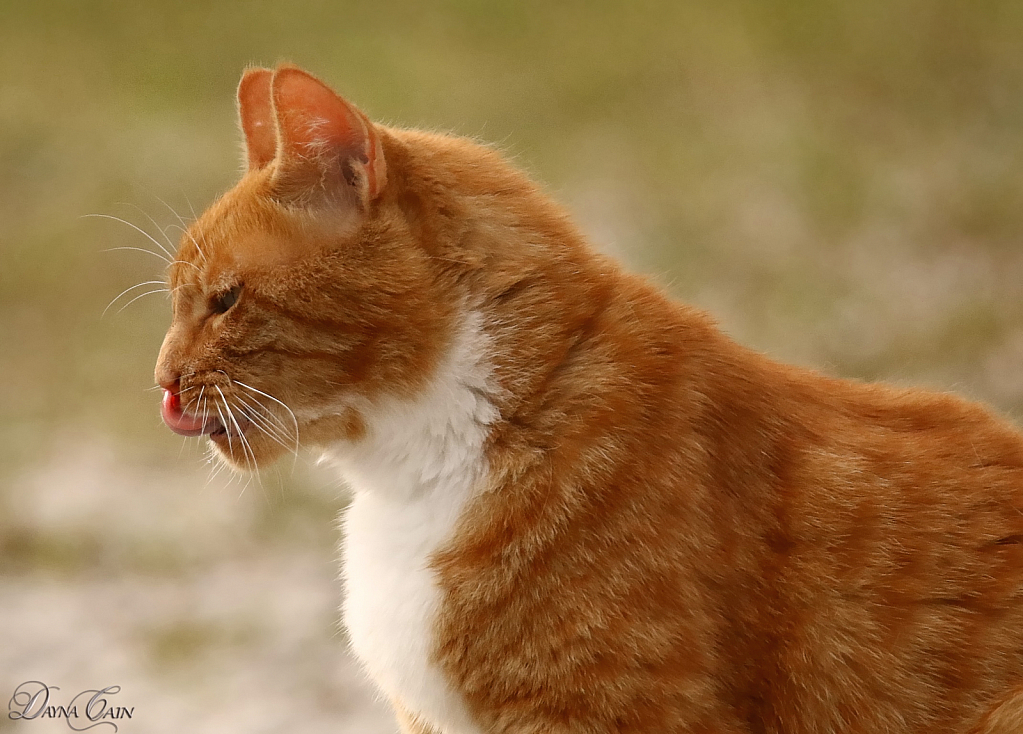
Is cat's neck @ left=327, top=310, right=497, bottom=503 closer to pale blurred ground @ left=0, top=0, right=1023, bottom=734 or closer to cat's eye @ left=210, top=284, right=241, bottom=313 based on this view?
cat's eye @ left=210, top=284, right=241, bottom=313

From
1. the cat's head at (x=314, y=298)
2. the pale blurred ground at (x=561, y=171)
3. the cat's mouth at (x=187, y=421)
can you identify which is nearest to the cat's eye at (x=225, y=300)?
the cat's head at (x=314, y=298)

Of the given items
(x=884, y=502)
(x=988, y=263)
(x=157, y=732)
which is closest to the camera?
(x=884, y=502)

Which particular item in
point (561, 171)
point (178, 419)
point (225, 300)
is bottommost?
point (561, 171)

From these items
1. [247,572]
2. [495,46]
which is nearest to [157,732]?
[247,572]

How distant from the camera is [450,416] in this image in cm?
128

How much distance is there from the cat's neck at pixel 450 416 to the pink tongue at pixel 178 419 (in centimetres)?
19

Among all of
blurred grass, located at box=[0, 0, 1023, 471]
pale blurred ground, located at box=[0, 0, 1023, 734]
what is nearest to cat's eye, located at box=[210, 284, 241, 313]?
pale blurred ground, located at box=[0, 0, 1023, 734]

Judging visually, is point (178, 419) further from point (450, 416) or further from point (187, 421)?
point (450, 416)

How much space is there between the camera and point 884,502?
51.4 inches

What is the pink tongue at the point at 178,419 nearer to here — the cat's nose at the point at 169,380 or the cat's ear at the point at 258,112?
the cat's nose at the point at 169,380

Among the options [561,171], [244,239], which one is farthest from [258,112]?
[561,171]

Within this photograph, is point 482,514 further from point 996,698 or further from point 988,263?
point 988,263

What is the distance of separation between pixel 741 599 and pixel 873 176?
5.14 feet

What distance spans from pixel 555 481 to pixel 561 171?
1436 millimetres
